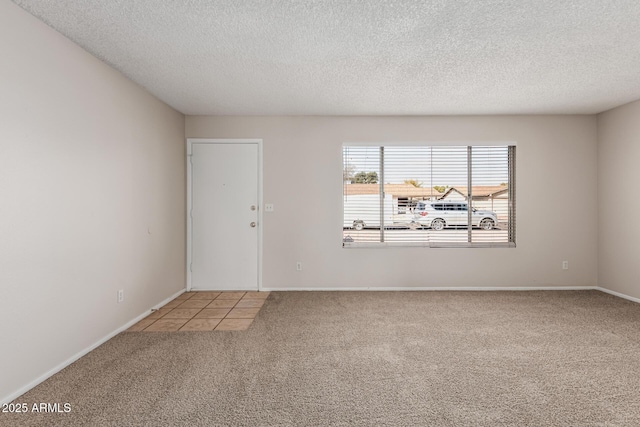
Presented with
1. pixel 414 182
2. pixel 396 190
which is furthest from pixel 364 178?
pixel 414 182

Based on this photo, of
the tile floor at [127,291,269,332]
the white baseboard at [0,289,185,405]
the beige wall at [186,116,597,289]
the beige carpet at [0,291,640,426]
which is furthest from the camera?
the beige wall at [186,116,597,289]

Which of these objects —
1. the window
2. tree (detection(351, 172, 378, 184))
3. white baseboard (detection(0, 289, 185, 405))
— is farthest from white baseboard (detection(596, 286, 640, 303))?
white baseboard (detection(0, 289, 185, 405))

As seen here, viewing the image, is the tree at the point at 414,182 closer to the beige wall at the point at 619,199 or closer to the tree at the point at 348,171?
the tree at the point at 348,171

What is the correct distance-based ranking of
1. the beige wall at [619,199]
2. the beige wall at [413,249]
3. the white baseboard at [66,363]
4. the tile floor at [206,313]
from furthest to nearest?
the beige wall at [413,249] < the beige wall at [619,199] < the tile floor at [206,313] < the white baseboard at [66,363]

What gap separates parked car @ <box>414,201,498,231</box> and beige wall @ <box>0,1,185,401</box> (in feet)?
11.8

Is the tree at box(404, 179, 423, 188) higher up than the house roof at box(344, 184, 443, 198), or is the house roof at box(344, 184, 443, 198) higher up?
the tree at box(404, 179, 423, 188)

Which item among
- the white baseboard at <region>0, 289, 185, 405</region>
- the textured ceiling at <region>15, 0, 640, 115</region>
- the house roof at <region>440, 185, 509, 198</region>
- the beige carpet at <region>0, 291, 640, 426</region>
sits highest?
the textured ceiling at <region>15, 0, 640, 115</region>

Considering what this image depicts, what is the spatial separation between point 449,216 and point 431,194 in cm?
42

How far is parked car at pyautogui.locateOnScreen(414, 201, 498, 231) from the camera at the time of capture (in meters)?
4.56

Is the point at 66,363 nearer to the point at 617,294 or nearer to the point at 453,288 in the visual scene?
the point at 453,288

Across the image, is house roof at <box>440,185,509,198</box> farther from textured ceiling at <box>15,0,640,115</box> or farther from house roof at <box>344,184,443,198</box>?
textured ceiling at <box>15,0,640,115</box>

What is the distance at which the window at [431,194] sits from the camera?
14.9 feet

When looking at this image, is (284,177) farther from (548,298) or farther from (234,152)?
(548,298)

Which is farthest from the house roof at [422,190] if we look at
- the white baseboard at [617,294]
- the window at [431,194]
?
the white baseboard at [617,294]
